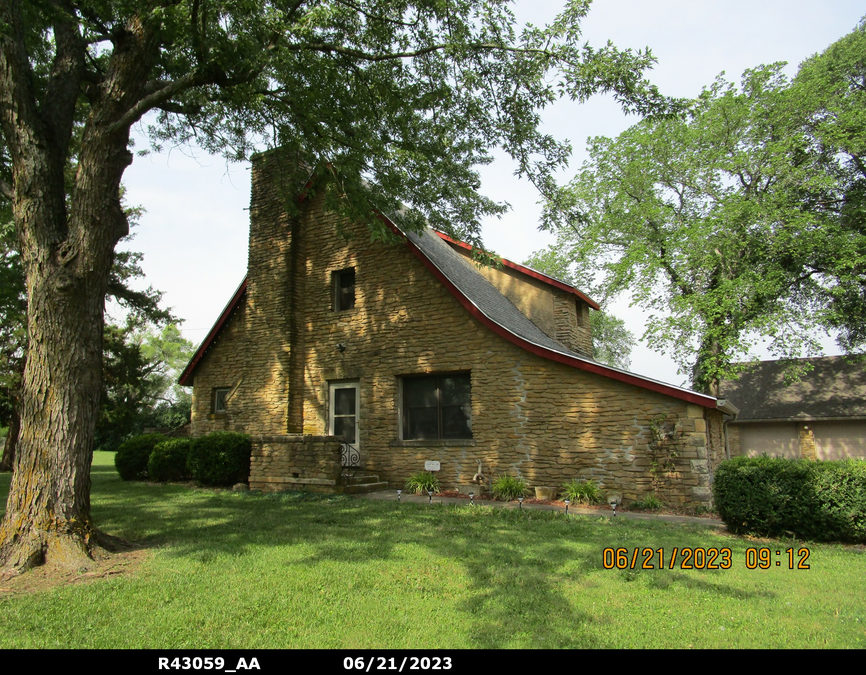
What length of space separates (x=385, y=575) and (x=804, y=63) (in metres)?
25.3

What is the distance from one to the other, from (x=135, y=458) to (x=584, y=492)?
12.1 metres

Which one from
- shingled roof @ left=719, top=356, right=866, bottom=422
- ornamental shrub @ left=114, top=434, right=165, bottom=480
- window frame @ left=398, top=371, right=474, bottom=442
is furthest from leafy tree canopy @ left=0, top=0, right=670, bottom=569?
shingled roof @ left=719, top=356, right=866, bottom=422

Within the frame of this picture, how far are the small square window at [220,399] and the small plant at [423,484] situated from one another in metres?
6.72

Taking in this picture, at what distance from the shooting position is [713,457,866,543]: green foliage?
20.7 feet

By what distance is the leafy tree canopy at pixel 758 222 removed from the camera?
1850cm

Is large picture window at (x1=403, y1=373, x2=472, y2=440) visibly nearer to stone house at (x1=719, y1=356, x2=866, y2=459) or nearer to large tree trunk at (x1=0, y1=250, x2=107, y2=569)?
large tree trunk at (x1=0, y1=250, x2=107, y2=569)

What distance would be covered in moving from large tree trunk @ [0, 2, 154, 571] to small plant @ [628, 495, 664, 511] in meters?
7.93

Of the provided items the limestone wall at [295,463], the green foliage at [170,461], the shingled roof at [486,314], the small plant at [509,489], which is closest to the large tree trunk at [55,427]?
the limestone wall at [295,463]

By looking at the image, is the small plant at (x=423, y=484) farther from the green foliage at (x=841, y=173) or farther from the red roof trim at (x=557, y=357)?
the green foliage at (x=841, y=173)

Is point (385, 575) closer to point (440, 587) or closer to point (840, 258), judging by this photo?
point (440, 587)

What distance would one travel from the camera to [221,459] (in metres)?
12.1

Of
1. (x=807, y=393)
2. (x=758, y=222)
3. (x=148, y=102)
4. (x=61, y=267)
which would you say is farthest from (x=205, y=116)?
(x=807, y=393)

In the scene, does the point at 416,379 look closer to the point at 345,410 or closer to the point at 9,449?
the point at 345,410

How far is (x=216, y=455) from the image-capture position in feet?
40.1
